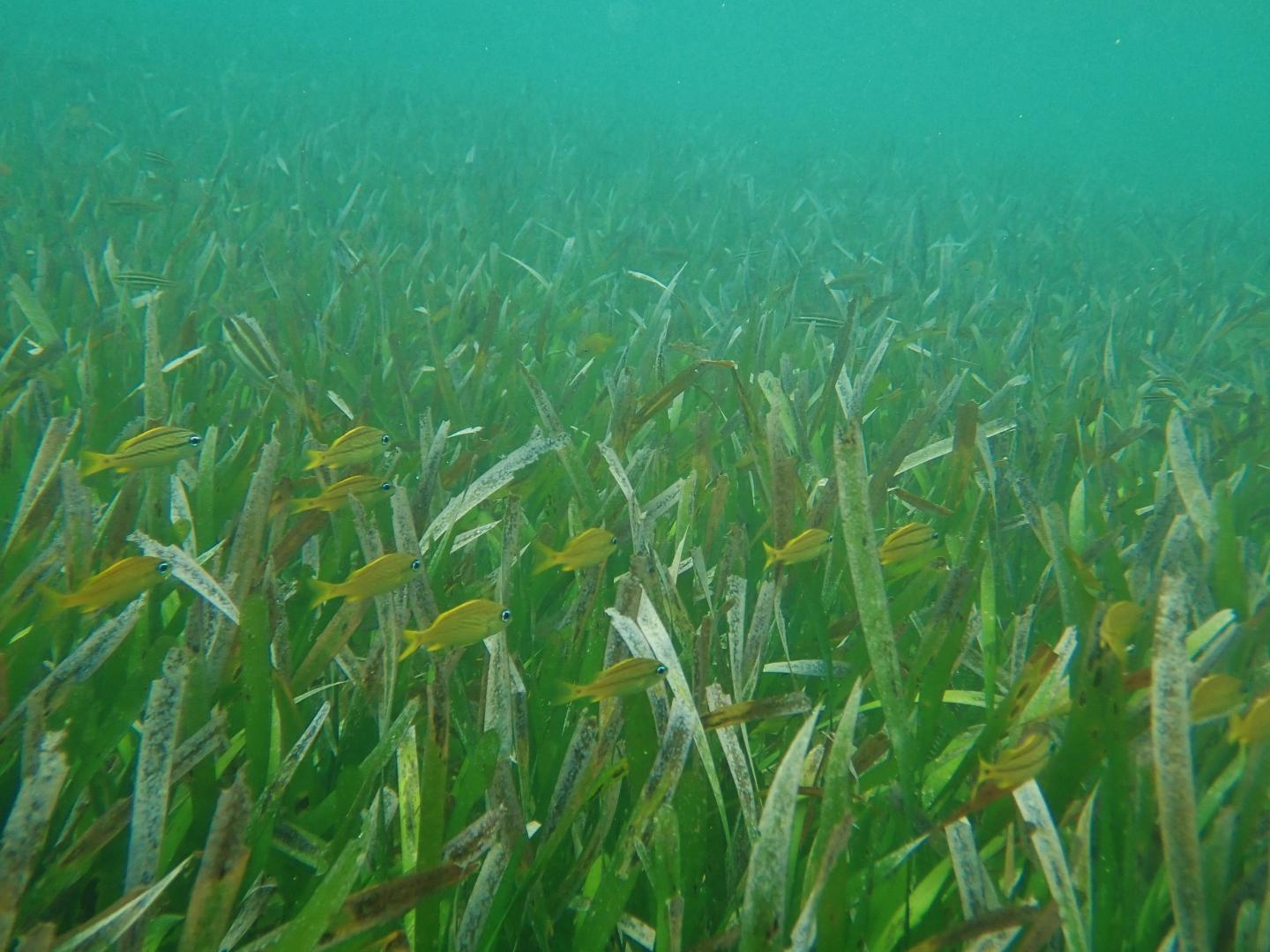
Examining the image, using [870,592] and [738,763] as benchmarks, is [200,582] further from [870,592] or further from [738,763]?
[870,592]

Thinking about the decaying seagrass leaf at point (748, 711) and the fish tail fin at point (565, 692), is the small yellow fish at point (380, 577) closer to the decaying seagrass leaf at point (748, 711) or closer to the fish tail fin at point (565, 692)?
the fish tail fin at point (565, 692)

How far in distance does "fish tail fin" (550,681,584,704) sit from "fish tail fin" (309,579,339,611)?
1.75 ft

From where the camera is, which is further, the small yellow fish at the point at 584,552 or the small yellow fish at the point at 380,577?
the small yellow fish at the point at 584,552

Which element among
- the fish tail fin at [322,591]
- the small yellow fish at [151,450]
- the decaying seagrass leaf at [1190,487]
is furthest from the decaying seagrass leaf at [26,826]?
the decaying seagrass leaf at [1190,487]

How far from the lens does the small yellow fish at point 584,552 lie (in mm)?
1840

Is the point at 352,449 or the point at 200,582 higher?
the point at 200,582

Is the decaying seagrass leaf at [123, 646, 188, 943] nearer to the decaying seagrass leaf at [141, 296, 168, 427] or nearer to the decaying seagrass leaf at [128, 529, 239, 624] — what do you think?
the decaying seagrass leaf at [128, 529, 239, 624]

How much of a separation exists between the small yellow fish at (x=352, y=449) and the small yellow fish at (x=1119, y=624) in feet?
6.11

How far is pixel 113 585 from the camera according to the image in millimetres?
1552

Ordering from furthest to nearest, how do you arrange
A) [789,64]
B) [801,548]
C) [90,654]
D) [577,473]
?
[789,64] → [577,473] → [801,548] → [90,654]

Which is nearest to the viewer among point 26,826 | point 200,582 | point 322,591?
point 26,826

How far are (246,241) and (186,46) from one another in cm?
1950

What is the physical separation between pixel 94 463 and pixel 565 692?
1.54m

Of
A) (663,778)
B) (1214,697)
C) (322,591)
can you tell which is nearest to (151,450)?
(322,591)
